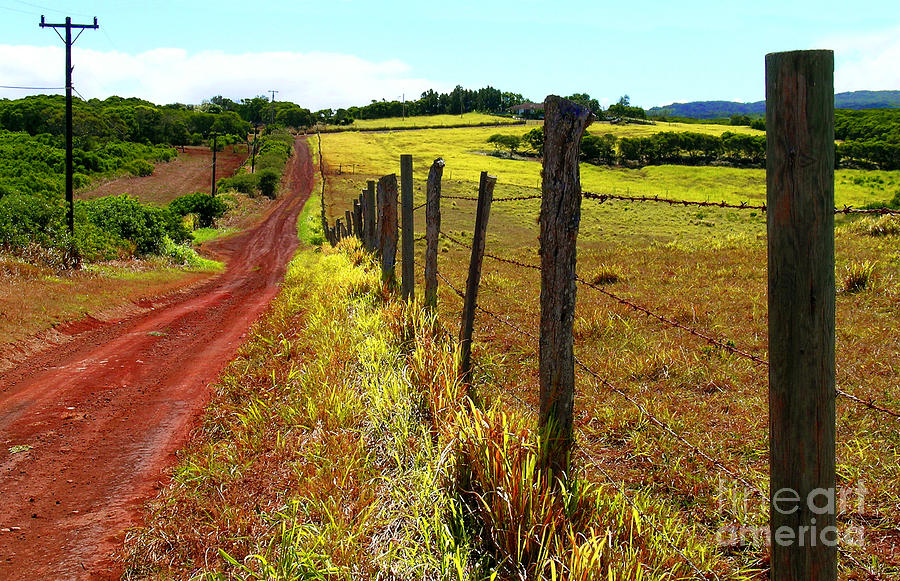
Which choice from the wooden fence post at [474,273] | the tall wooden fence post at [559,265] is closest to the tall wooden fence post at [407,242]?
the wooden fence post at [474,273]

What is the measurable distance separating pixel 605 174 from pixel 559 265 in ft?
209

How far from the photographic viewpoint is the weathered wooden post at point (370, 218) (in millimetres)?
11102

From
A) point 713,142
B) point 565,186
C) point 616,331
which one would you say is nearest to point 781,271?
point 565,186

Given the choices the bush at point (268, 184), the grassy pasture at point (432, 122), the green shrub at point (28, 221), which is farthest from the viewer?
the grassy pasture at point (432, 122)

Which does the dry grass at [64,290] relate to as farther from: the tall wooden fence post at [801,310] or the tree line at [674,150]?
the tree line at [674,150]

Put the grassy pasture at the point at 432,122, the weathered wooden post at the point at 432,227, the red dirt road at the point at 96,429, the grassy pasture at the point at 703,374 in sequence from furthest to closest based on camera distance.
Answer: the grassy pasture at the point at 432,122, the weathered wooden post at the point at 432,227, the red dirt road at the point at 96,429, the grassy pasture at the point at 703,374

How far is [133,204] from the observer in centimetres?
2492

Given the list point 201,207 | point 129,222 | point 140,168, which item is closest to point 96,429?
point 129,222

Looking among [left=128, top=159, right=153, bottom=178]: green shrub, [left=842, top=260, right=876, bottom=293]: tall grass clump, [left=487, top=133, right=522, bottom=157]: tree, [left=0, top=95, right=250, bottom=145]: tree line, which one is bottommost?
[left=842, top=260, right=876, bottom=293]: tall grass clump

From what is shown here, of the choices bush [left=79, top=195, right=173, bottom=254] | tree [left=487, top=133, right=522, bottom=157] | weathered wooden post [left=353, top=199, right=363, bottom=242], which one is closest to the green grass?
bush [left=79, top=195, right=173, bottom=254]

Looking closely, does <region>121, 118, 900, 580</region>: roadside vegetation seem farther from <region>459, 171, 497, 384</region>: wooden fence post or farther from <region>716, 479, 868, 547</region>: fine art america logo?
<region>459, 171, 497, 384</region>: wooden fence post

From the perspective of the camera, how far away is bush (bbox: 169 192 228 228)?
4147cm

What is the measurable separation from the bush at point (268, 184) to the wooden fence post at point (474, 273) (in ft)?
187

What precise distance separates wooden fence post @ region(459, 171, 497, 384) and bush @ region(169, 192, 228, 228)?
39589 mm
